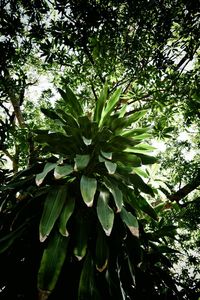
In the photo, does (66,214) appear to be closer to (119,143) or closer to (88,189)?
(88,189)

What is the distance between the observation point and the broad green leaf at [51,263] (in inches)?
61.0

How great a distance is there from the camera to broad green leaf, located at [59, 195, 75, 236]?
5.65ft

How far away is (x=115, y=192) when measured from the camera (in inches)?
77.9

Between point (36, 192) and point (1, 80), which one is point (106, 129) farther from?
point (1, 80)

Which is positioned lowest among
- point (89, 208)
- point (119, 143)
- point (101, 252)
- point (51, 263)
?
point (101, 252)

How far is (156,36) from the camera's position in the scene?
3.16 m

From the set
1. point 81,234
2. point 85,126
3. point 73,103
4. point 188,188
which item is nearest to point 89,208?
point 81,234

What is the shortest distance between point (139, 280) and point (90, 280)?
684 millimetres

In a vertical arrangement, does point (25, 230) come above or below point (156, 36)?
below

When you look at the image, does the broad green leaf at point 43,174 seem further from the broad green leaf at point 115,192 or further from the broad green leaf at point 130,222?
the broad green leaf at point 130,222

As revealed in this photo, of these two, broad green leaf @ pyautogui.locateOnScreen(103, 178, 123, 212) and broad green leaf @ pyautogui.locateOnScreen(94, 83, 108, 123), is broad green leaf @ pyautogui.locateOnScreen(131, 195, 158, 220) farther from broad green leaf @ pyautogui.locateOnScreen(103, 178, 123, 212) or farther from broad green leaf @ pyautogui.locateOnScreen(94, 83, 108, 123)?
broad green leaf @ pyautogui.locateOnScreen(94, 83, 108, 123)

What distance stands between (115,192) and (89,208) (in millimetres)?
269

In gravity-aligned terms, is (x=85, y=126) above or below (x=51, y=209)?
above

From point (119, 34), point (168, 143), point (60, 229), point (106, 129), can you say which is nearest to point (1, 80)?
point (119, 34)
